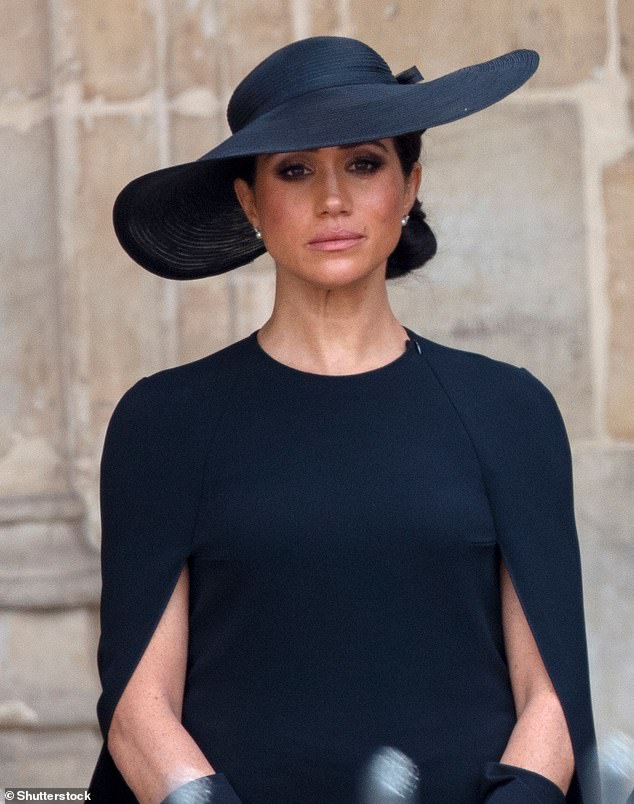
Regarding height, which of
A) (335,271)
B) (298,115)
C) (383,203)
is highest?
(298,115)

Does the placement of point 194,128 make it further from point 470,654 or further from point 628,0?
point 470,654

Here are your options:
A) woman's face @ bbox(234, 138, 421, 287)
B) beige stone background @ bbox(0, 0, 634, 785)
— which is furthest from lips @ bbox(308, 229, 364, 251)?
beige stone background @ bbox(0, 0, 634, 785)

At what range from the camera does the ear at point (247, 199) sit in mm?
2475

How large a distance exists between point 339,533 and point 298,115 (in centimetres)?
59

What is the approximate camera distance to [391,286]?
3705mm

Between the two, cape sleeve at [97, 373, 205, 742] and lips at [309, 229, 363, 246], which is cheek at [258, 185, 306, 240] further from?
cape sleeve at [97, 373, 205, 742]

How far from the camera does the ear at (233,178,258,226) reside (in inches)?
97.4

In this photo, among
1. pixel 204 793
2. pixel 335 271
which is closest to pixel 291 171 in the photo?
→ pixel 335 271

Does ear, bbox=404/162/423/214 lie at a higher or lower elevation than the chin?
higher

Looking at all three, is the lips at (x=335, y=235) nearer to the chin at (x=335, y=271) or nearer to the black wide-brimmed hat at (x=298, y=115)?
the chin at (x=335, y=271)

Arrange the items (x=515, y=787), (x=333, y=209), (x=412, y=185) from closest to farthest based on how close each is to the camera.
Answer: (x=515, y=787), (x=333, y=209), (x=412, y=185)

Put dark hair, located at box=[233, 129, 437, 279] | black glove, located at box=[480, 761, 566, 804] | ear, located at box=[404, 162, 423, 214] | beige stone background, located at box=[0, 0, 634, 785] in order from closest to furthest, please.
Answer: black glove, located at box=[480, 761, 566, 804] → ear, located at box=[404, 162, 423, 214] → dark hair, located at box=[233, 129, 437, 279] → beige stone background, located at box=[0, 0, 634, 785]

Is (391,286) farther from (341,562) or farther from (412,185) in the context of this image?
(341,562)

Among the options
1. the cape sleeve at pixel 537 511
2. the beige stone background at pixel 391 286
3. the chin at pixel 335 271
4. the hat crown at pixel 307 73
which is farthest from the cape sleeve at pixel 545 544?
the beige stone background at pixel 391 286
